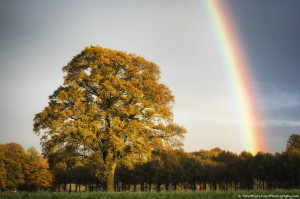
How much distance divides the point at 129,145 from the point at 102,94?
656 centimetres

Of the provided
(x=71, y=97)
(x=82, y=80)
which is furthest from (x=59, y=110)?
(x=82, y=80)

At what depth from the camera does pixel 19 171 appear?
264 ft

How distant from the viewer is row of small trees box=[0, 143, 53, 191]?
76.3m

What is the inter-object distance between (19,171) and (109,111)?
66.3m

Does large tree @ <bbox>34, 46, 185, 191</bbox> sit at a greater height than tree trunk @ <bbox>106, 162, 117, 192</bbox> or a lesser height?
greater

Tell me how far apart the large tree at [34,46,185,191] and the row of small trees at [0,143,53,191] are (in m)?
56.6

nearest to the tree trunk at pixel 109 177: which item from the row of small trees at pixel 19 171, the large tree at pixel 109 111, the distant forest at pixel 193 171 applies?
the large tree at pixel 109 111

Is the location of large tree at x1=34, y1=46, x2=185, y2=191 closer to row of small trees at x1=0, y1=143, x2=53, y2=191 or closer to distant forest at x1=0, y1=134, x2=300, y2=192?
distant forest at x1=0, y1=134, x2=300, y2=192

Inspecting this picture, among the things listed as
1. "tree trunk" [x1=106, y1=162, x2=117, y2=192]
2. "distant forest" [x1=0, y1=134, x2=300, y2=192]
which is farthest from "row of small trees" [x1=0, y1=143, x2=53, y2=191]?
"tree trunk" [x1=106, y1=162, x2=117, y2=192]

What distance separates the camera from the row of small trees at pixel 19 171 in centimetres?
7631

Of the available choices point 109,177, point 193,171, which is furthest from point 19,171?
point 109,177

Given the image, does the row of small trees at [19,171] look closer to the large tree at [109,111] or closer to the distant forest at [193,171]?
the distant forest at [193,171]

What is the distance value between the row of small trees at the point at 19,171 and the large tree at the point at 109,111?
5659 cm

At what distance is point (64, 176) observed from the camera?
117 m
